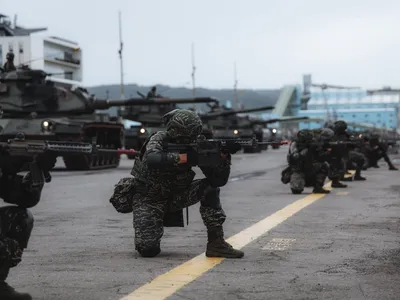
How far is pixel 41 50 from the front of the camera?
99.1 m

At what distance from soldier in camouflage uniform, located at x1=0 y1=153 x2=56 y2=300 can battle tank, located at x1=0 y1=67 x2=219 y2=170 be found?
17.9 metres

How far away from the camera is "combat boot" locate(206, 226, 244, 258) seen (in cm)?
731

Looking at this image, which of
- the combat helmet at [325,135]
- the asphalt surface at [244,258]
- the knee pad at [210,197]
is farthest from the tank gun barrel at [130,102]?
the knee pad at [210,197]

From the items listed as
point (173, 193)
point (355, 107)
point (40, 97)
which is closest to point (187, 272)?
point (173, 193)

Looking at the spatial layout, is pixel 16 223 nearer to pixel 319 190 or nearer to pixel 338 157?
pixel 319 190

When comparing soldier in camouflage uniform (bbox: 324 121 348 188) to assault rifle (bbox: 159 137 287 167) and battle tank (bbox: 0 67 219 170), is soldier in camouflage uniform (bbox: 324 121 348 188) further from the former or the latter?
assault rifle (bbox: 159 137 287 167)

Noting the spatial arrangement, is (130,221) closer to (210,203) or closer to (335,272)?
(210,203)

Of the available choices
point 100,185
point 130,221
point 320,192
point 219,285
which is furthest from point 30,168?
point 100,185

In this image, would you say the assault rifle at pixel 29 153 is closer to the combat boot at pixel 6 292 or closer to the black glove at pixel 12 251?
the black glove at pixel 12 251

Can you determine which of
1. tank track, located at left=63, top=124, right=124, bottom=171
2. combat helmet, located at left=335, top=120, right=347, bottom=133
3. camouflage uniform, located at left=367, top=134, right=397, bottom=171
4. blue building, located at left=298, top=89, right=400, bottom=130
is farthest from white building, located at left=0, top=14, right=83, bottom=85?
combat helmet, located at left=335, top=120, right=347, bottom=133

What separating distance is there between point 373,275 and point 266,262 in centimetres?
101

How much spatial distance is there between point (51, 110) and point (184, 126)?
19.9 metres

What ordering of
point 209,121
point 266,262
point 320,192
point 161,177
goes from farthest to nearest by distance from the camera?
point 209,121, point 320,192, point 161,177, point 266,262

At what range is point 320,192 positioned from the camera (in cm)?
1541
